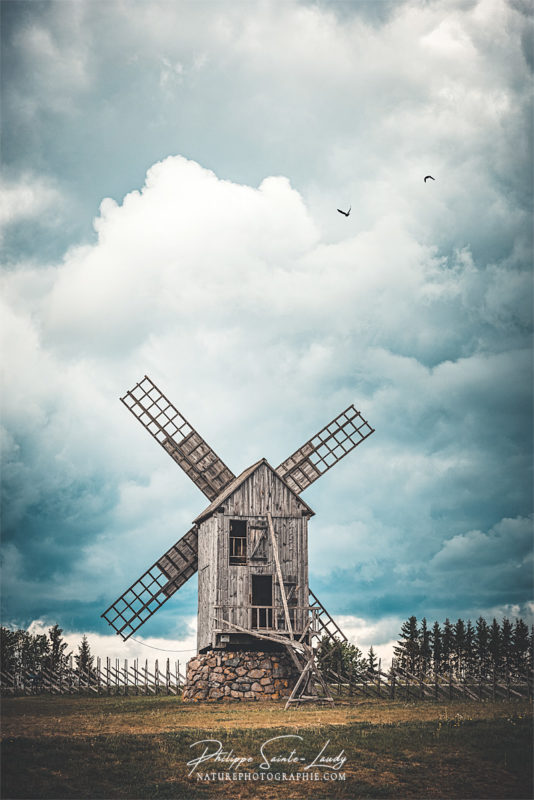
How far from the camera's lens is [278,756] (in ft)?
54.5

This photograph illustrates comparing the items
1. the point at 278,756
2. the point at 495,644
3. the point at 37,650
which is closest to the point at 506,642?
the point at 495,644

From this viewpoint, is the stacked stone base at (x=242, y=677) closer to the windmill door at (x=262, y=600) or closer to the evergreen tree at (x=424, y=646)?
the windmill door at (x=262, y=600)

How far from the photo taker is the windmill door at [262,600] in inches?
1174

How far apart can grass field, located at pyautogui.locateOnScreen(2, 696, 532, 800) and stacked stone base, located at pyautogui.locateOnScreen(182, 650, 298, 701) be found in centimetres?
643

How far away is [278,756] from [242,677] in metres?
13.2

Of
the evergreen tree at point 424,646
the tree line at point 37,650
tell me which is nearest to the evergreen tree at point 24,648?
the tree line at point 37,650

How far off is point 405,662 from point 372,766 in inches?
2529

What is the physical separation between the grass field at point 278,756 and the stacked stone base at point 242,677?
6433mm

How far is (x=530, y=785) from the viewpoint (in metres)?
14.9

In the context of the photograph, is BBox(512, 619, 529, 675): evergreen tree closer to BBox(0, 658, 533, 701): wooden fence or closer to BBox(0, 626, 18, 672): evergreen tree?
BBox(0, 658, 533, 701): wooden fence

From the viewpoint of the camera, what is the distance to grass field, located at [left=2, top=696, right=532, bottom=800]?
48.1 feet

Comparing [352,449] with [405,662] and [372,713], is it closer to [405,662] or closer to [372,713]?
[372,713]

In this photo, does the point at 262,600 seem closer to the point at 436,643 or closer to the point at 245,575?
the point at 245,575

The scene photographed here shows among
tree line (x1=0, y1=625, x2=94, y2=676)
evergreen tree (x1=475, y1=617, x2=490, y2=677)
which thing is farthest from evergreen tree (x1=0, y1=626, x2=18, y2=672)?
evergreen tree (x1=475, y1=617, x2=490, y2=677)
